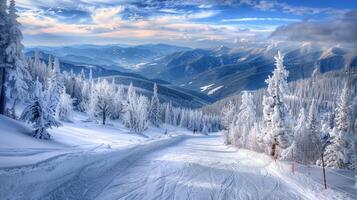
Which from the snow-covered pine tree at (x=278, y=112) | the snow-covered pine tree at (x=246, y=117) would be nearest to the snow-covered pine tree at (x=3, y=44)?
the snow-covered pine tree at (x=278, y=112)

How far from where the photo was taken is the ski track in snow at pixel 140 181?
1711 centimetres

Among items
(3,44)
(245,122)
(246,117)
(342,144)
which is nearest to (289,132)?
(342,144)

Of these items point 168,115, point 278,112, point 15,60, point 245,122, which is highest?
point 168,115

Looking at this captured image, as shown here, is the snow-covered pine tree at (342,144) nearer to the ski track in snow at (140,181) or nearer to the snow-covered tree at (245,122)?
the snow-covered tree at (245,122)

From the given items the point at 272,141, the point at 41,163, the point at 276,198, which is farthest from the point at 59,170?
the point at 272,141

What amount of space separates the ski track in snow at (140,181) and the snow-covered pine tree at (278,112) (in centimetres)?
1092

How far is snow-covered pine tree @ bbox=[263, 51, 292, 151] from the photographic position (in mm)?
38906

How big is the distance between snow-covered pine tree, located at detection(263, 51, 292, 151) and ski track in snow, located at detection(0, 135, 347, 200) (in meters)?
10.9

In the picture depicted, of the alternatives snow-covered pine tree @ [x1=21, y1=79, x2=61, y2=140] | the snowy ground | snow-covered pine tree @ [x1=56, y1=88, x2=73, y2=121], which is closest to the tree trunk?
snow-covered pine tree @ [x1=21, y1=79, x2=61, y2=140]

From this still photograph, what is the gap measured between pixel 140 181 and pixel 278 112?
74.1 feet

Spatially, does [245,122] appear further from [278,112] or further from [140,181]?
[140,181]

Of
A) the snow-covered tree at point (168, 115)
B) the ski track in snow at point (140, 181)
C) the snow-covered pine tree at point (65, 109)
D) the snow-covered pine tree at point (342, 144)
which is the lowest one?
the ski track in snow at point (140, 181)

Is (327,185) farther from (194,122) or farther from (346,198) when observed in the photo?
(194,122)

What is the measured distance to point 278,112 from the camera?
39.2 meters
